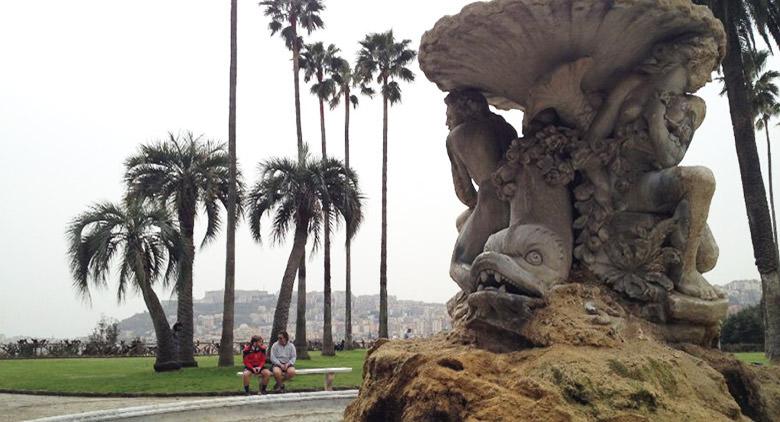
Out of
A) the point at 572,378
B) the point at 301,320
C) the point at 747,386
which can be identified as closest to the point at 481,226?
the point at 572,378

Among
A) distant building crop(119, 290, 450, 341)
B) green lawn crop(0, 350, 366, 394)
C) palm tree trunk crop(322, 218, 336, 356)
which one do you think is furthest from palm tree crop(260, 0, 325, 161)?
distant building crop(119, 290, 450, 341)

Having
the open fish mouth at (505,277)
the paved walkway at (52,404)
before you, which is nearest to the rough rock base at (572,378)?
the open fish mouth at (505,277)

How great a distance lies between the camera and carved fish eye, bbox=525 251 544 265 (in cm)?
495

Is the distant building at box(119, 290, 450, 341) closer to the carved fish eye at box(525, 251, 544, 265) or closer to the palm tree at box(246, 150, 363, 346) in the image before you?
the palm tree at box(246, 150, 363, 346)

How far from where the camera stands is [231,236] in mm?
20734

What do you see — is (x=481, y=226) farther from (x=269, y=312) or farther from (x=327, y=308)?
(x=269, y=312)

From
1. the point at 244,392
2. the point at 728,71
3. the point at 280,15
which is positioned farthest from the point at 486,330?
the point at 280,15

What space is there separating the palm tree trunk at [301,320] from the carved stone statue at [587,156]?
1874 cm

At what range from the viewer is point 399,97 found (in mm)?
33312

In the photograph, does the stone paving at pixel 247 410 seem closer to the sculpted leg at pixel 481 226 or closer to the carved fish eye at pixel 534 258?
the sculpted leg at pixel 481 226

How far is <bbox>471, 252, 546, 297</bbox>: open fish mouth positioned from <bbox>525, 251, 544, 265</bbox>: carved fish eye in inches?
4.7

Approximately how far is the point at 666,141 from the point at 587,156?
598 millimetres

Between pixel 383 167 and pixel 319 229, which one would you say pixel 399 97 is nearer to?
pixel 383 167

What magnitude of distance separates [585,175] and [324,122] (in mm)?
27766
